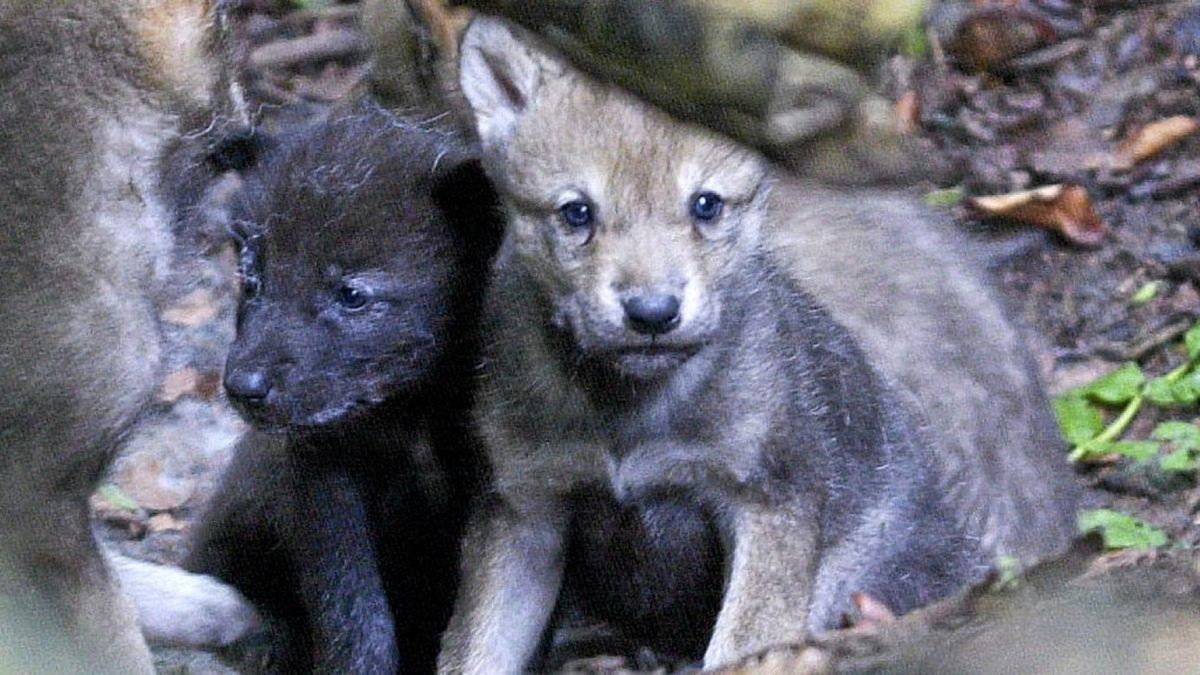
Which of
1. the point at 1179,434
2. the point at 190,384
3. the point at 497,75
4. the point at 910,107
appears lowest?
the point at 190,384

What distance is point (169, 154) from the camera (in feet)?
16.3

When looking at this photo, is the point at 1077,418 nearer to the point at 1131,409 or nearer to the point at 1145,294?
the point at 1131,409

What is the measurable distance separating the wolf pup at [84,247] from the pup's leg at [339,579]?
45 cm

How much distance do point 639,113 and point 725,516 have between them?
37.0 inches

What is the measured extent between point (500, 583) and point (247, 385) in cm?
75

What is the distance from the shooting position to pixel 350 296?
14.9 ft

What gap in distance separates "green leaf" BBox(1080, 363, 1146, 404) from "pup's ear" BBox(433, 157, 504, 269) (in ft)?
8.26

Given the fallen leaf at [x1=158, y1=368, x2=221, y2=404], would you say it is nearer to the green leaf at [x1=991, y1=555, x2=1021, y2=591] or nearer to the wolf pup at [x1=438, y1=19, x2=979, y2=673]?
the wolf pup at [x1=438, y1=19, x2=979, y2=673]

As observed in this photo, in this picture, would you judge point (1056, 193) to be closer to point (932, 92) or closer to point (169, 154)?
point (932, 92)

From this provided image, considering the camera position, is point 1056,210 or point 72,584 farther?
point 1056,210

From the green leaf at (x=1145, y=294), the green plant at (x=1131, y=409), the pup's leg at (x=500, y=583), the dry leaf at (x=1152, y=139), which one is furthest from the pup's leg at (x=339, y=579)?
the dry leaf at (x=1152, y=139)

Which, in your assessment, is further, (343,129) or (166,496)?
(166,496)

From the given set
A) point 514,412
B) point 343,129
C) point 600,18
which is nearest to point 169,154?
point 343,129

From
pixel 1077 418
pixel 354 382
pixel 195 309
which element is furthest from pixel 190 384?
pixel 1077 418
